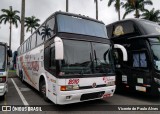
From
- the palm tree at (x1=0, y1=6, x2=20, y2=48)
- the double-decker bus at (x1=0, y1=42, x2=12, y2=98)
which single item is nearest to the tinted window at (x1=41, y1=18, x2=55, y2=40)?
the double-decker bus at (x1=0, y1=42, x2=12, y2=98)

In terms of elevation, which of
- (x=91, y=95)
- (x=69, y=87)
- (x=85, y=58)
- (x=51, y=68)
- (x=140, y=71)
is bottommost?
(x=91, y=95)

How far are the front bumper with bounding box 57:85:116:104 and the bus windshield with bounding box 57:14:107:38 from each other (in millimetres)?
2071

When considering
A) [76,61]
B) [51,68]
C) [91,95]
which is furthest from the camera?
[51,68]

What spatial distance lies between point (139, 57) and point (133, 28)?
58.8 inches

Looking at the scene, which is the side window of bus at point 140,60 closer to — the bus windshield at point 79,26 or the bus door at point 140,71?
the bus door at point 140,71

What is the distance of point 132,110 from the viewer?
6.39 m

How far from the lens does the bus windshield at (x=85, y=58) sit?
231 inches

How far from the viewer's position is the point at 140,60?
7.96m

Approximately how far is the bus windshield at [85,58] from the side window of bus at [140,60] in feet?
5.92

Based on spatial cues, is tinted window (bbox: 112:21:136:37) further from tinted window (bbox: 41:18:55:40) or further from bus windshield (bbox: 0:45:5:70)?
bus windshield (bbox: 0:45:5:70)

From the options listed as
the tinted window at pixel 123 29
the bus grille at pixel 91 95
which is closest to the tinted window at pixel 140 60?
the tinted window at pixel 123 29

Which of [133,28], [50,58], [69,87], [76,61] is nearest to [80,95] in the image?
[69,87]

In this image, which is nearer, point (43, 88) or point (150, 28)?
point (43, 88)

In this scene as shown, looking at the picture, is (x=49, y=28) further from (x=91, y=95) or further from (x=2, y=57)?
(x=91, y=95)
